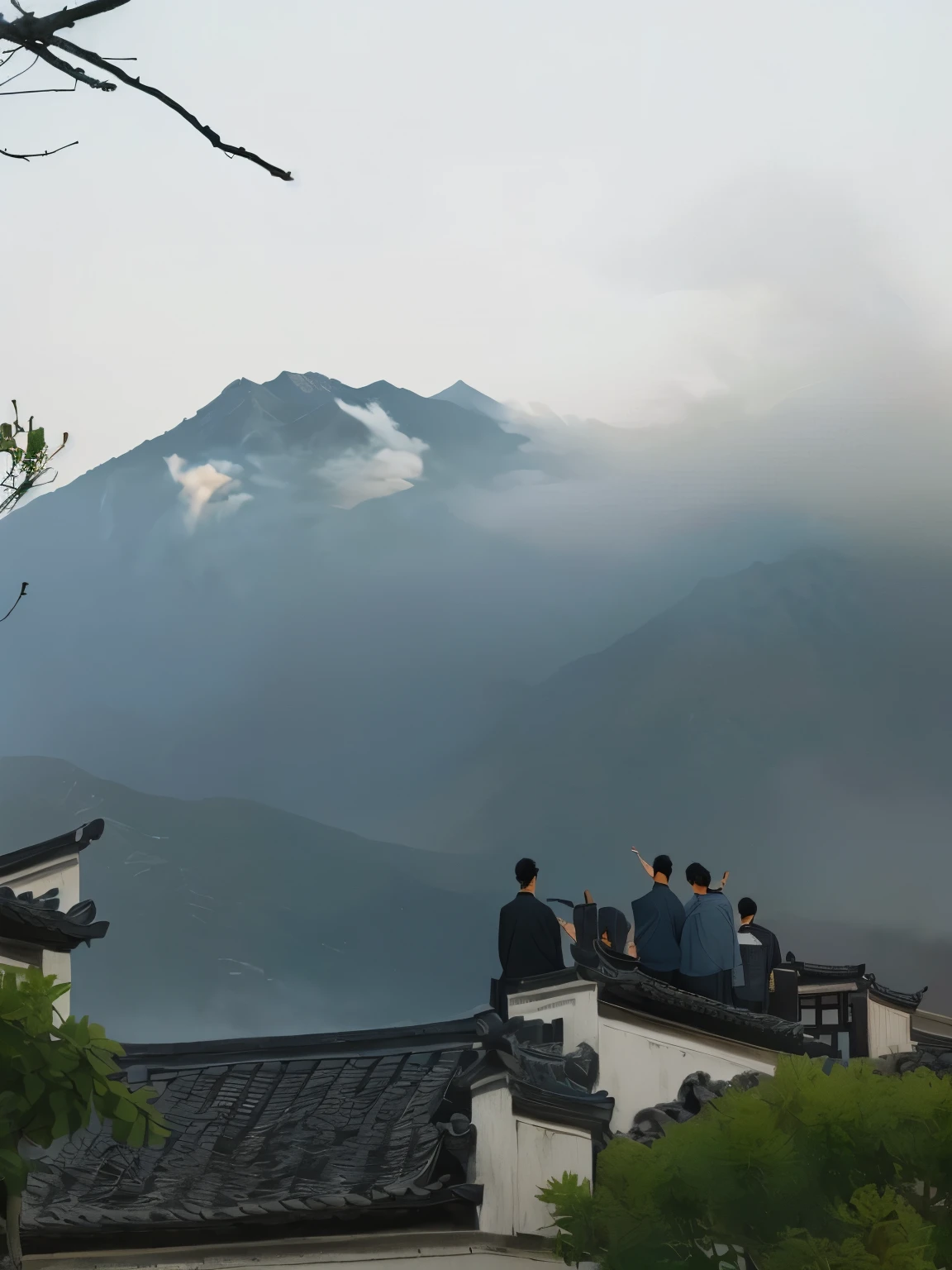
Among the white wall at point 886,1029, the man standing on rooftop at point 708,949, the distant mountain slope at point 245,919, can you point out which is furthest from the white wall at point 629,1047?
the distant mountain slope at point 245,919

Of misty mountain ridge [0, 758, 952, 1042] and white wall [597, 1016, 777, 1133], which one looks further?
misty mountain ridge [0, 758, 952, 1042]

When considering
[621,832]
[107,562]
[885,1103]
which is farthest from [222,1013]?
[885,1103]

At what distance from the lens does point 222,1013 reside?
42.7 meters

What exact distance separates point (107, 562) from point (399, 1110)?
4480 cm

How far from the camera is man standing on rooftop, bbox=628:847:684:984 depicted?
24.8 feet

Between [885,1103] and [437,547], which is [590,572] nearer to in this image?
[437,547]

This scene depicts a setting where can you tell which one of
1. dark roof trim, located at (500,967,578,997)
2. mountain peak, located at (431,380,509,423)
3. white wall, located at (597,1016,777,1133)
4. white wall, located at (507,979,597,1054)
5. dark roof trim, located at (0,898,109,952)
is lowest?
white wall, located at (597,1016,777,1133)

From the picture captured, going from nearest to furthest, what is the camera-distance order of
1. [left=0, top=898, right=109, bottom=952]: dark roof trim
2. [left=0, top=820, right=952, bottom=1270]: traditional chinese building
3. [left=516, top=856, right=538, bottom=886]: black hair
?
[left=0, top=820, right=952, bottom=1270]: traditional chinese building < [left=0, top=898, right=109, bottom=952]: dark roof trim < [left=516, top=856, right=538, bottom=886]: black hair

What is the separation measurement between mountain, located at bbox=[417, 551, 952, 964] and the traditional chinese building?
31.3 metres

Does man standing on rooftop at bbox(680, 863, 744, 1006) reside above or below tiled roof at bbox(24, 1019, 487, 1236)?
above

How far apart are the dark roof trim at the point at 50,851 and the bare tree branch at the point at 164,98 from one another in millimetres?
5606

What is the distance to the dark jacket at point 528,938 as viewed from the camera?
725 centimetres

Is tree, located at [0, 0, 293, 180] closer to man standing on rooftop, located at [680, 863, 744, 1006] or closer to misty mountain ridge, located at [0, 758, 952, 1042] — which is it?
man standing on rooftop, located at [680, 863, 744, 1006]

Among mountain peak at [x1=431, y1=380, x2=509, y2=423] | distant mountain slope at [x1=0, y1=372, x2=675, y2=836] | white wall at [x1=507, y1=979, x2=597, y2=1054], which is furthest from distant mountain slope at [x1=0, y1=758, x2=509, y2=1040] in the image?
white wall at [x1=507, y1=979, x2=597, y2=1054]
